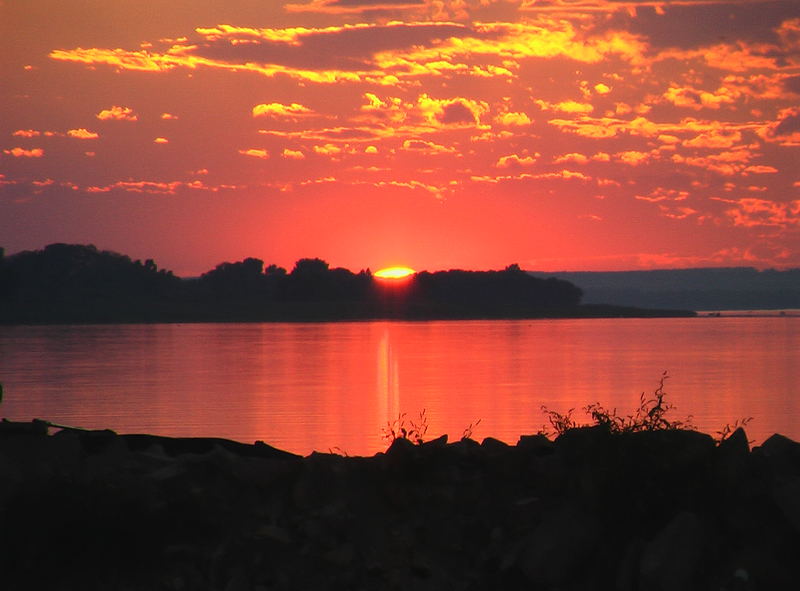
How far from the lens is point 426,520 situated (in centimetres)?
775

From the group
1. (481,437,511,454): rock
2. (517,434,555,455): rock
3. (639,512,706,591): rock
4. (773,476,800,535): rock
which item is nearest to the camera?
(639,512,706,591): rock

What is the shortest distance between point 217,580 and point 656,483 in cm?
297

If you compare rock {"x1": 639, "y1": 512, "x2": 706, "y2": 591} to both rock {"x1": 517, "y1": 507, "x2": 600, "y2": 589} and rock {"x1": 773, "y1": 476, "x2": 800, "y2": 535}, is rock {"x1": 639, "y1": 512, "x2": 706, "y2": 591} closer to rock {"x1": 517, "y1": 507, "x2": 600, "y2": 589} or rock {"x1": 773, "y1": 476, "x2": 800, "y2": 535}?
rock {"x1": 517, "y1": 507, "x2": 600, "y2": 589}

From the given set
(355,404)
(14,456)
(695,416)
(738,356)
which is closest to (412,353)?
(738,356)

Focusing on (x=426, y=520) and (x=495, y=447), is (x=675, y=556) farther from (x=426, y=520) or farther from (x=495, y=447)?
(x=495, y=447)

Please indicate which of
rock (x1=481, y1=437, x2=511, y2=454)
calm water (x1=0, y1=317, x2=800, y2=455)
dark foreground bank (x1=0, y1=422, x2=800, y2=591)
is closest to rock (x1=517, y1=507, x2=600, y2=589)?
dark foreground bank (x1=0, y1=422, x2=800, y2=591)

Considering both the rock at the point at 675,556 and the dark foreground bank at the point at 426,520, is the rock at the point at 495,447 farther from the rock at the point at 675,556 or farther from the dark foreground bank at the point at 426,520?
the rock at the point at 675,556

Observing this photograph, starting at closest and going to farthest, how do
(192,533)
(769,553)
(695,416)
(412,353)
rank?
→ (769,553) → (192,533) → (695,416) → (412,353)

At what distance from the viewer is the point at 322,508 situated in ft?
25.7

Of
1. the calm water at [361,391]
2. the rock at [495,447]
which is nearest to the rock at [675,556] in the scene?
the rock at [495,447]

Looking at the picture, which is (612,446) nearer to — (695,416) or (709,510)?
(709,510)

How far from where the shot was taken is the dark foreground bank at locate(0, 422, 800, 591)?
7.12 m

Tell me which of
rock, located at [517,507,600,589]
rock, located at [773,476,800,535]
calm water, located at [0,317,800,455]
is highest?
rock, located at [773,476,800,535]

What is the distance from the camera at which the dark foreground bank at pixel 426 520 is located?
7.12 metres
